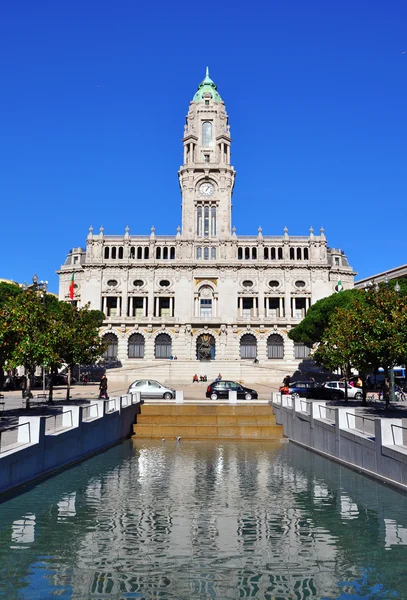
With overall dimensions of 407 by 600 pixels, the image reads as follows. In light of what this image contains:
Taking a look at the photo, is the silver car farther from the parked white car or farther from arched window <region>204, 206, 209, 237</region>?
arched window <region>204, 206, 209, 237</region>

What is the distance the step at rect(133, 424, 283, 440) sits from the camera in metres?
27.3

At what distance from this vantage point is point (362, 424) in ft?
59.3

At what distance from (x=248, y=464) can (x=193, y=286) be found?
2368 inches

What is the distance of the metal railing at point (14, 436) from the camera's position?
14211 millimetres

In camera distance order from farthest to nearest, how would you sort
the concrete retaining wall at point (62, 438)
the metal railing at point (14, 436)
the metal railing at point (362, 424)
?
1. the metal railing at point (362, 424)
2. the concrete retaining wall at point (62, 438)
3. the metal railing at point (14, 436)

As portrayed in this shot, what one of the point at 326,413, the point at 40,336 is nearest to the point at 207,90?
the point at 40,336

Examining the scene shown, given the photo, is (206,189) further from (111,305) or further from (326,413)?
(326,413)

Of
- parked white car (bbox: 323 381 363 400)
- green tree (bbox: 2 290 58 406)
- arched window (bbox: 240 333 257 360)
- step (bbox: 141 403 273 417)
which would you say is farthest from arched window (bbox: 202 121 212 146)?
step (bbox: 141 403 273 417)

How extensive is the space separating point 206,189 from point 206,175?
2.12m

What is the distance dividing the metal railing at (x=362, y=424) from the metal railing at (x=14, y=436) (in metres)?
10.6

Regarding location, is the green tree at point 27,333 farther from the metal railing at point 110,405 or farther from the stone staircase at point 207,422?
the stone staircase at point 207,422

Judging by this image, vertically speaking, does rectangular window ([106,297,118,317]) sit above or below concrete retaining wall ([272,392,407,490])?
above

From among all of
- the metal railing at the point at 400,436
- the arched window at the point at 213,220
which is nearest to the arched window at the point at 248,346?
the arched window at the point at 213,220

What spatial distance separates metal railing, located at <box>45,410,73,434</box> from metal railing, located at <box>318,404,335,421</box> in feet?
33.2
